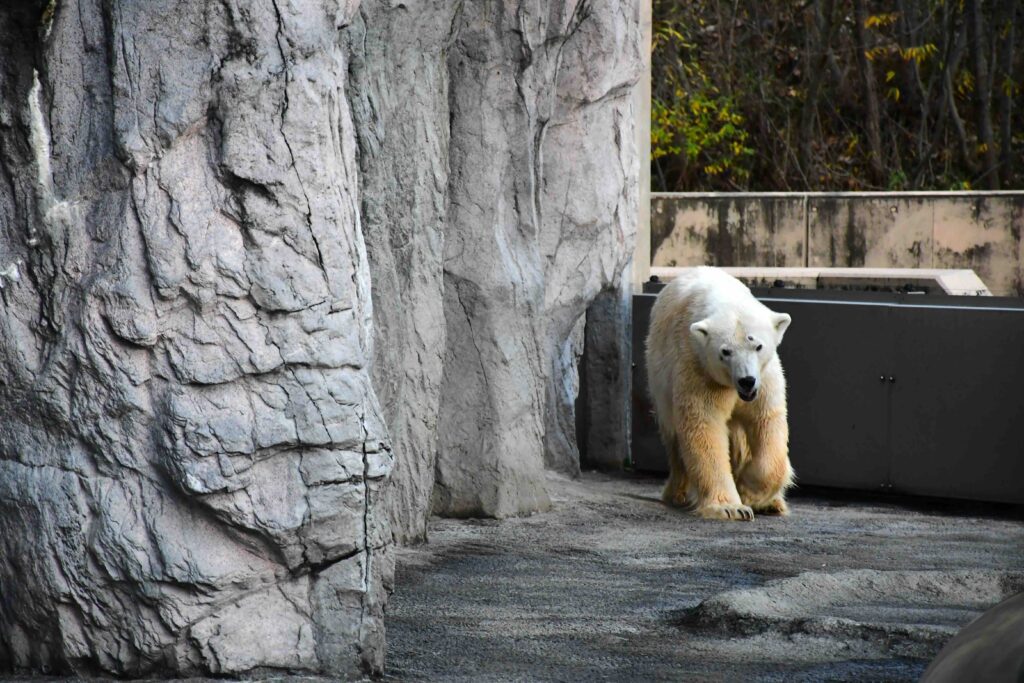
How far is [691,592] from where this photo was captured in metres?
6.67

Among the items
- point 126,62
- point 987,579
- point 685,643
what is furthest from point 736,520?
point 126,62

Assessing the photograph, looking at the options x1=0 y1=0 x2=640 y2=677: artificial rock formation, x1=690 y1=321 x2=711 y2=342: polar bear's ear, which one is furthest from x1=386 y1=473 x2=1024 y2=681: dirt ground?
x1=690 y1=321 x2=711 y2=342: polar bear's ear

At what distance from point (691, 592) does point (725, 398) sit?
2.40 m

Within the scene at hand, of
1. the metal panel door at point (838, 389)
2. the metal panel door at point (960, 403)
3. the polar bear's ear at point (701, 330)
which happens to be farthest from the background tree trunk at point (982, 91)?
the polar bear's ear at point (701, 330)

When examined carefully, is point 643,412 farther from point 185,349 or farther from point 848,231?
point 185,349

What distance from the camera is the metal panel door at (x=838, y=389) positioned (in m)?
9.69

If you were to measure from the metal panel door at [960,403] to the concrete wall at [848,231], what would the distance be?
5.09 metres

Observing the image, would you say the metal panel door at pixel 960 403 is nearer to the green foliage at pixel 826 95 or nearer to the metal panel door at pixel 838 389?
the metal panel door at pixel 838 389

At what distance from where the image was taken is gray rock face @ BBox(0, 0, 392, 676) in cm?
461

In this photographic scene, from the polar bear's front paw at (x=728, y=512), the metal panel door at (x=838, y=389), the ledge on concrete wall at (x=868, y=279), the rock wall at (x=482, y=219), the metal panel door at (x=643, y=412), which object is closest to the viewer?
the rock wall at (x=482, y=219)

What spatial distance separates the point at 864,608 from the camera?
20.5ft

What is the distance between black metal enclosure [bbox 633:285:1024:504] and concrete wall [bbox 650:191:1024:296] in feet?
14.5

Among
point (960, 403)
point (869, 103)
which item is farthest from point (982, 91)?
point (960, 403)

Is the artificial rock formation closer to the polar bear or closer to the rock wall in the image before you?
the rock wall
